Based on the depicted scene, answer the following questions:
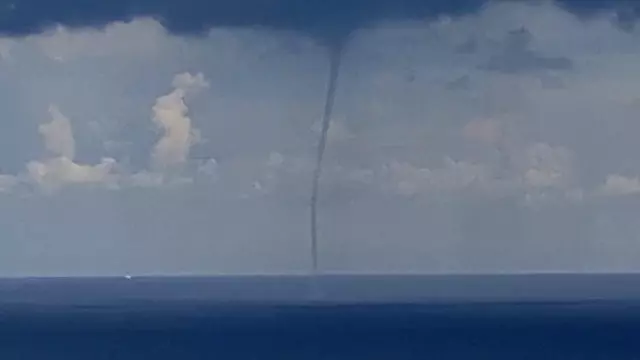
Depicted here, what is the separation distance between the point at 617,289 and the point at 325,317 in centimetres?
331

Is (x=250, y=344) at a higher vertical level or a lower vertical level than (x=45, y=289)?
lower

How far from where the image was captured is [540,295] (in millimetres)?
16328

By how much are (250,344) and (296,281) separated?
7.93 ft

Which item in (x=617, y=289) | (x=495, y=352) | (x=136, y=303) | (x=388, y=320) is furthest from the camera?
(x=136, y=303)

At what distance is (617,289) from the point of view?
1441 centimetres

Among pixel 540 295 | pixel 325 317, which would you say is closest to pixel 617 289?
pixel 540 295

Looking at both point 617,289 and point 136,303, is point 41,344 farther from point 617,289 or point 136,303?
point 617,289

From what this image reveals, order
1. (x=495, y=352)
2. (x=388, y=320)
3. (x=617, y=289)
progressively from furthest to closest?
(x=617, y=289) → (x=388, y=320) → (x=495, y=352)

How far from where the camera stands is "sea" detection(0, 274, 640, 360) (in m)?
12.2

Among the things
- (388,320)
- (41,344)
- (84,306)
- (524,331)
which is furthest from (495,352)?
(84,306)

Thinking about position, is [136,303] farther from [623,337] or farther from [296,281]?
[623,337]

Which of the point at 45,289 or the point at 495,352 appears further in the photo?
the point at 45,289

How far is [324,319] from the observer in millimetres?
13234

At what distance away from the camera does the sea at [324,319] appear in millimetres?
12188
